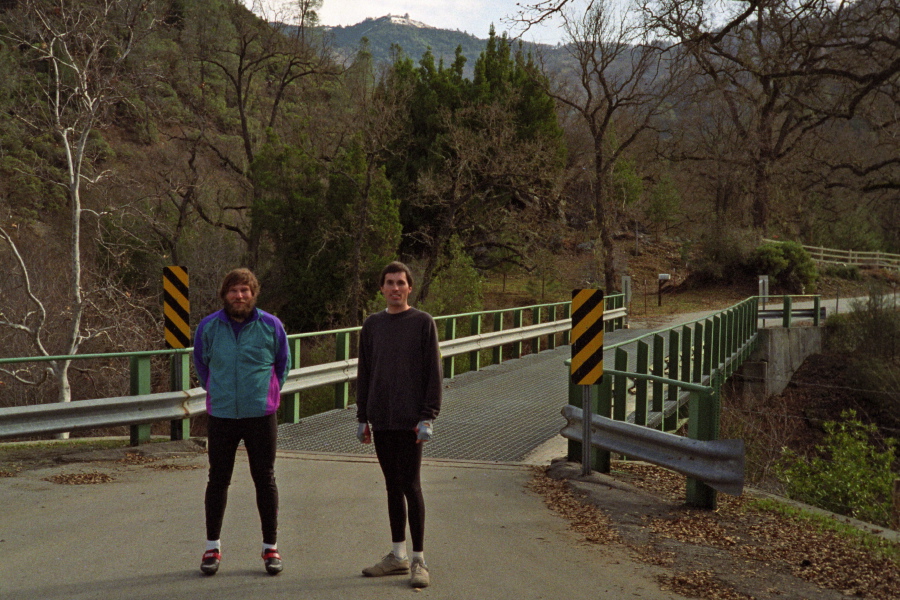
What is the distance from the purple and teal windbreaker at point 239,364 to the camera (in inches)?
194

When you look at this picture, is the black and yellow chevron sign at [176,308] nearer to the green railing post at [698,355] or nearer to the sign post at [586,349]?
the sign post at [586,349]

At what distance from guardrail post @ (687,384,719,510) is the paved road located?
3.55ft

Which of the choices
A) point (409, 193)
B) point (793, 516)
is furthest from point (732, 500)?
point (409, 193)

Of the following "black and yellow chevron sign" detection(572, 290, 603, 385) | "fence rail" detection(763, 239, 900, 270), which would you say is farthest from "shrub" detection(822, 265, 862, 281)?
"black and yellow chevron sign" detection(572, 290, 603, 385)

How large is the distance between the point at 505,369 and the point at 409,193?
22.3 metres

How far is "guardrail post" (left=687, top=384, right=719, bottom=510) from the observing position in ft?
21.3

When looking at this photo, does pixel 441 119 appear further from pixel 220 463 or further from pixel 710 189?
pixel 220 463

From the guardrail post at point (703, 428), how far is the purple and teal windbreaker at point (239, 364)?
10.2 ft

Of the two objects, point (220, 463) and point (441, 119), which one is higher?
point (441, 119)

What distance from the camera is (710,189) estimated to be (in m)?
60.4

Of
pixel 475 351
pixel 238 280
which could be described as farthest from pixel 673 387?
pixel 238 280

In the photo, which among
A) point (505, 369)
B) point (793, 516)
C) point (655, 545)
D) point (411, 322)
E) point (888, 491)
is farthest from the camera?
point (505, 369)

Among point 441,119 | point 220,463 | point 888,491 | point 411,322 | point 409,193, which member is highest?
point 441,119

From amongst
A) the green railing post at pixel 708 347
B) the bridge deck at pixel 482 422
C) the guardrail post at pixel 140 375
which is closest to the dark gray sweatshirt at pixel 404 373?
the bridge deck at pixel 482 422
